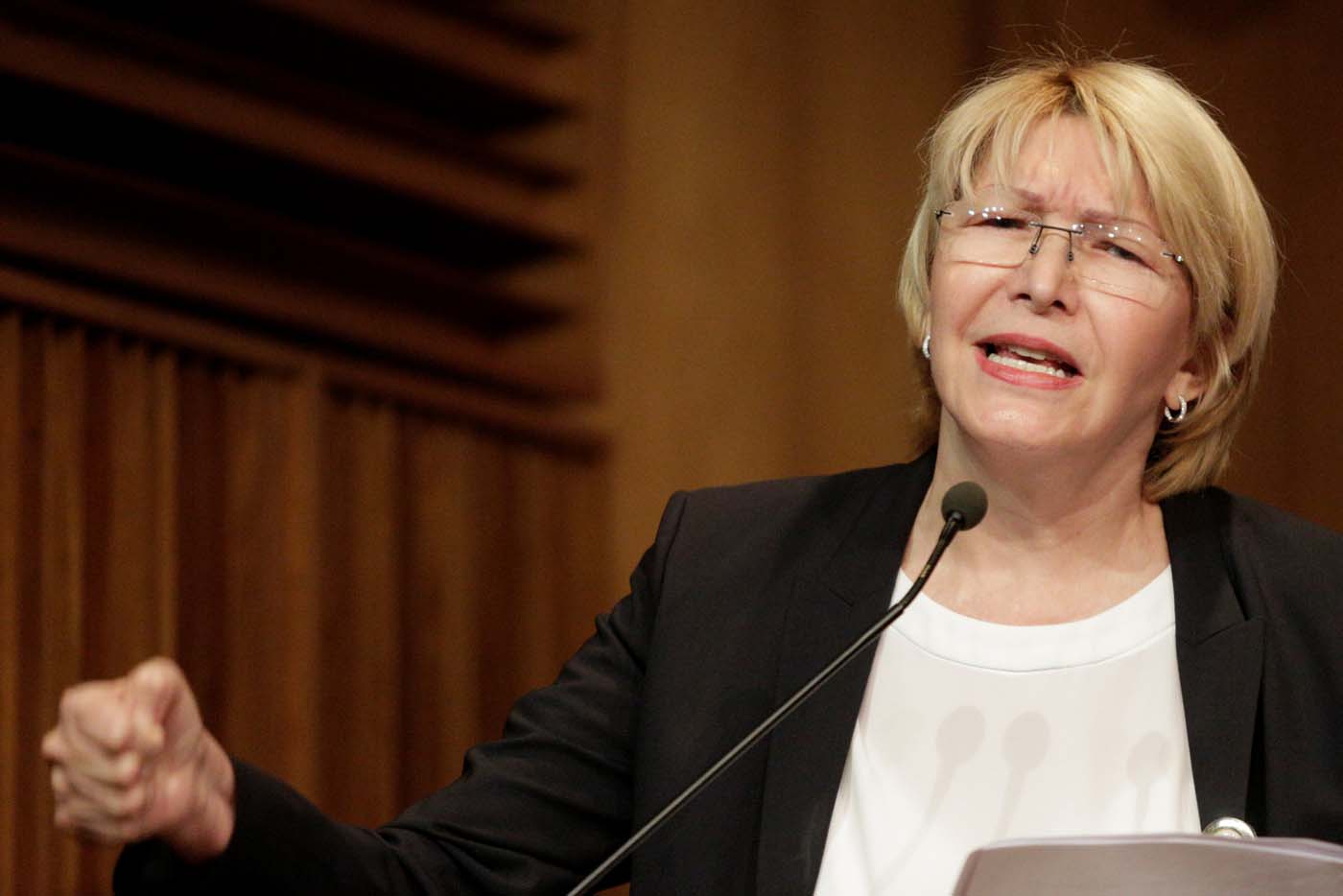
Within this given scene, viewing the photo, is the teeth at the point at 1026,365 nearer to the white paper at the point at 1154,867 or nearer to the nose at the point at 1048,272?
the nose at the point at 1048,272

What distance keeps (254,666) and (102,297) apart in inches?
23.6

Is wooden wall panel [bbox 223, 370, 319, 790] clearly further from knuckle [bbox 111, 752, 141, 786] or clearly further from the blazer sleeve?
knuckle [bbox 111, 752, 141, 786]

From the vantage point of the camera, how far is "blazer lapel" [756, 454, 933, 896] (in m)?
1.66

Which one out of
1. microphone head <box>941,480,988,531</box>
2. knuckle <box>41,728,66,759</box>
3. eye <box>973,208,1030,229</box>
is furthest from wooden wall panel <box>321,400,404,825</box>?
knuckle <box>41,728,66,759</box>

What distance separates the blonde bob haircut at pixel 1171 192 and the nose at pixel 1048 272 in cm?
8

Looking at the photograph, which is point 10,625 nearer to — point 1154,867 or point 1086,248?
point 1086,248

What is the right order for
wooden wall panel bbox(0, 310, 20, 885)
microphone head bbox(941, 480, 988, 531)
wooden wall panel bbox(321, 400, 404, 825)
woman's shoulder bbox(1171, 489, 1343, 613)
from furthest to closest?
wooden wall panel bbox(321, 400, 404, 825) → wooden wall panel bbox(0, 310, 20, 885) → woman's shoulder bbox(1171, 489, 1343, 613) → microphone head bbox(941, 480, 988, 531)

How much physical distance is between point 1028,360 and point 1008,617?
260 millimetres

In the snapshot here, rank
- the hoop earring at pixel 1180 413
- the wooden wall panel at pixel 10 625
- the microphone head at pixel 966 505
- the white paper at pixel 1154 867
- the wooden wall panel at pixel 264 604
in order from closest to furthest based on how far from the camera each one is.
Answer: the white paper at pixel 1154 867 → the microphone head at pixel 966 505 → the hoop earring at pixel 1180 413 → the wooden wall panel at pixel 10 625 → the wooden wall panel at pixel 264 604

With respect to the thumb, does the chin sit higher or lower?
higher

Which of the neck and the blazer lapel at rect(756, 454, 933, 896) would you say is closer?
the blazer lapel at rect(756, 454, 933, 896)

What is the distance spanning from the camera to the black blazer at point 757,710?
1644 millimetres

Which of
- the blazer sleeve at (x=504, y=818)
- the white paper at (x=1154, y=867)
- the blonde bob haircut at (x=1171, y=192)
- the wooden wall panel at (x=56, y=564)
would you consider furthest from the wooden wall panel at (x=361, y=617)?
the white paper at (x=1154, y=867)

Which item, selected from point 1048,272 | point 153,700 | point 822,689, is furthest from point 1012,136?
point 153,700
